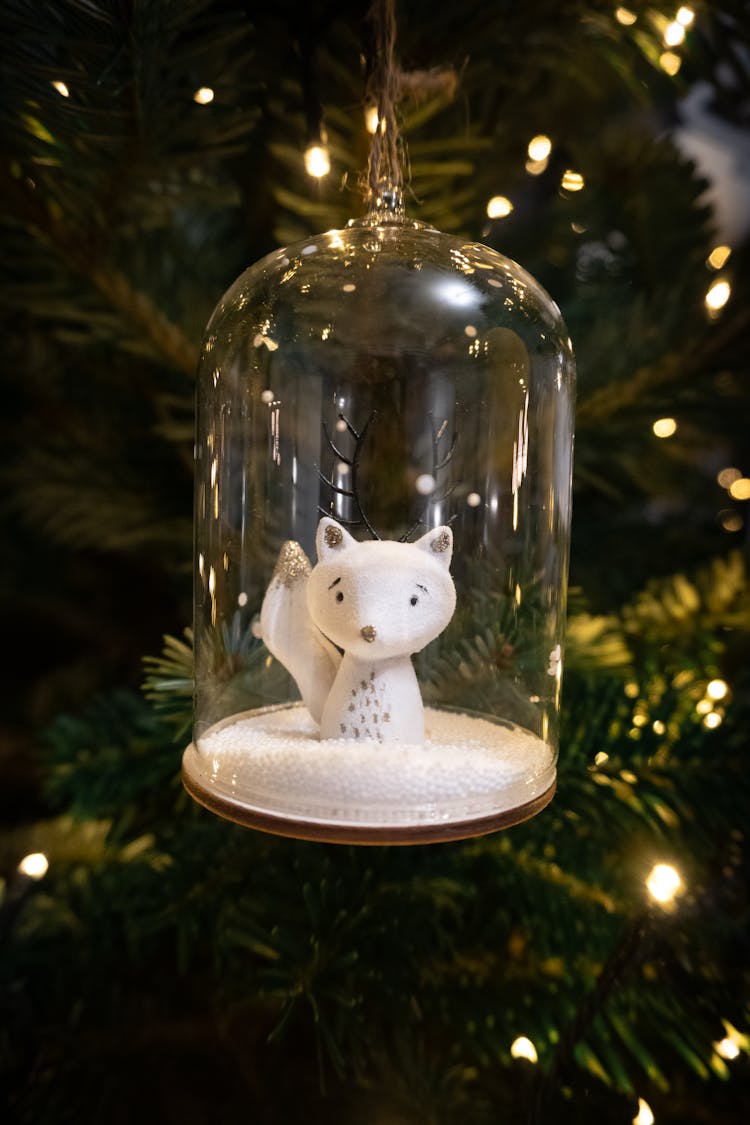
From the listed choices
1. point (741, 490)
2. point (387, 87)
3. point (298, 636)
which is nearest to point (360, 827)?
point (298, 636)

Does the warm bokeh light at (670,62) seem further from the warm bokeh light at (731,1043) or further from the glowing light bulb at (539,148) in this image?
the warm bokeh light at (731,1043)

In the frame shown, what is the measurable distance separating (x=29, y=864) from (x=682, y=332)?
0.67 metres

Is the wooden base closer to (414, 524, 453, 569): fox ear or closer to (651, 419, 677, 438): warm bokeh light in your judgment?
(414, 524, 453, 569): fox ear

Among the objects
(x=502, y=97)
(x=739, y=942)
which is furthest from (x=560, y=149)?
(x=739, y=942)

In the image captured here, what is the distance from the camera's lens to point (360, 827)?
1.37 feet

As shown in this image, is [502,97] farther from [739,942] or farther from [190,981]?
[190,981]

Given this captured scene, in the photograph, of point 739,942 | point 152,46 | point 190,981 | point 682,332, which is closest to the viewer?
point 152,46

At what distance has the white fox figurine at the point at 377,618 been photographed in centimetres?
51

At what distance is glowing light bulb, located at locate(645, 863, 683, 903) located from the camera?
1.72 feet

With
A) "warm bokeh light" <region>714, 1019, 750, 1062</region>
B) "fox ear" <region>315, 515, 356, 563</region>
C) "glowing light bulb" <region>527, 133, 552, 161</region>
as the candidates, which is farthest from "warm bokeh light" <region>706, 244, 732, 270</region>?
"warm bokeh light" <region>714, 1019, 750, 1062</region>

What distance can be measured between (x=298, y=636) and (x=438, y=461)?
0.16 meters

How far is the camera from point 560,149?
2.52 feet

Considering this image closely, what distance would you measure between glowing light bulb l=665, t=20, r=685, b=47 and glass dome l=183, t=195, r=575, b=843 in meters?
0.17

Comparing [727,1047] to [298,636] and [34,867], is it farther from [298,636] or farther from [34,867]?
[34,867]
